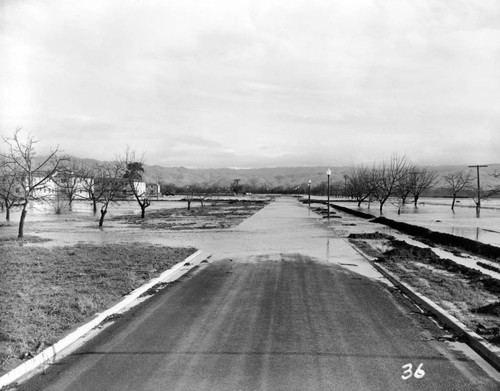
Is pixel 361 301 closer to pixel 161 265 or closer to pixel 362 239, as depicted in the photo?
pixel 161 265

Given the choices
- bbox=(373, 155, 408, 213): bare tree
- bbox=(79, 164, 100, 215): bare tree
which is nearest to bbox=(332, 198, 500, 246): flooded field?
bbox=(373, 155, 408, 213): bare tree

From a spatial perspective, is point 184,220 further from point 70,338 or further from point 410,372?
point 410,372

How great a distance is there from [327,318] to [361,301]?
152 centimetres

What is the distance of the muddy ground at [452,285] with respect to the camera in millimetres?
7223

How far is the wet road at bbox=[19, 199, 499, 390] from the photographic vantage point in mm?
4969

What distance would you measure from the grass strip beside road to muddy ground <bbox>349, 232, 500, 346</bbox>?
19.2 feet

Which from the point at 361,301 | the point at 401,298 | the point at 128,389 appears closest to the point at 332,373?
the point at 128,389

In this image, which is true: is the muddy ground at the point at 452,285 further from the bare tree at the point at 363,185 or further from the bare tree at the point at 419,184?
the bare tree at the point at 419,184

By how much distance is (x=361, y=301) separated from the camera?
8.73 metres

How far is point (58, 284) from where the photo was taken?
988cm

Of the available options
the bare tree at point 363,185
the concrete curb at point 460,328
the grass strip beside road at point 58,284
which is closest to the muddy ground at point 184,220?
the grass strip beside road at point 58,284

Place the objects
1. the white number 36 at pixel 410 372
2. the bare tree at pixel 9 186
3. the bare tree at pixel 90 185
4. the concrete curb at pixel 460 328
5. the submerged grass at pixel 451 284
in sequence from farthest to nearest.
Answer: the bare tree at pixel 90 185
the bare tree at pixel 9 186
the submerged grass at pixel 451 284
the concrete curb at pixel 460 328
the white number 36 at pixel 410 372

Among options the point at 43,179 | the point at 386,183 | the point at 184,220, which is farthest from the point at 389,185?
the point at 43,179

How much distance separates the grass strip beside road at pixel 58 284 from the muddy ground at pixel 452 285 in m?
5.85
